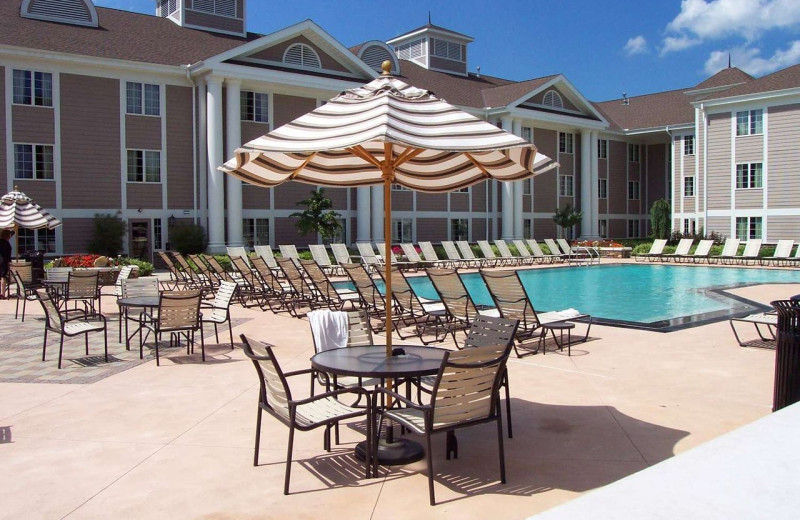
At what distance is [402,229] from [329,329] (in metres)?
28.2

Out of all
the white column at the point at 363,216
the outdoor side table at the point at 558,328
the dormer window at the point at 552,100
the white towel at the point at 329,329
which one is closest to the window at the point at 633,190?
the dormer window at the point at 552,100

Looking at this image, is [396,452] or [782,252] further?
[782,252]

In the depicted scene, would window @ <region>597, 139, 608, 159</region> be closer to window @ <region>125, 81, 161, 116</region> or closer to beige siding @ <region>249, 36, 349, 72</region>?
beige siding @ <region>249, 36, 349, 72</region>

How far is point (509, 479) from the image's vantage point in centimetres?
466

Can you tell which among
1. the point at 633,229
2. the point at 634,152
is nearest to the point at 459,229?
the point at 633,229

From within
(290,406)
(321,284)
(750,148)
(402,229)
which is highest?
(750,148)

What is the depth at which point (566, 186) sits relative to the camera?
41281 mm

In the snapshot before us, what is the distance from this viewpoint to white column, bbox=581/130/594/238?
40.5 meters

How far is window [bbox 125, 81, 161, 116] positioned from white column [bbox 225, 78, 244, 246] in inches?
111

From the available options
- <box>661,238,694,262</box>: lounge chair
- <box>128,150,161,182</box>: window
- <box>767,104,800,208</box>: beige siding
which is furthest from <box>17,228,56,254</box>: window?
<box>767,104,800,208</box>: beige siding

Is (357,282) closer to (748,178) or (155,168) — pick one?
(155,168)

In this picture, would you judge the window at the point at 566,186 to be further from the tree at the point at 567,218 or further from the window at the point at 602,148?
the window at the point at 602,148

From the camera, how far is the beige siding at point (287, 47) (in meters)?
29.0

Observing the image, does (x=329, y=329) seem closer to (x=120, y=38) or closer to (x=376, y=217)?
(x=120, y=38)
